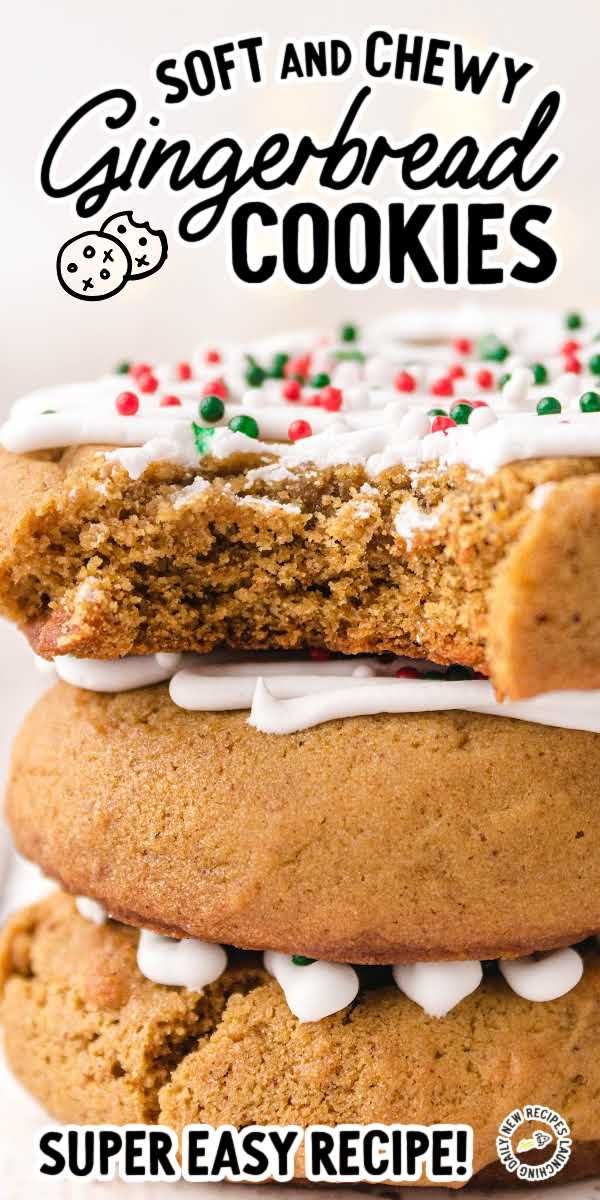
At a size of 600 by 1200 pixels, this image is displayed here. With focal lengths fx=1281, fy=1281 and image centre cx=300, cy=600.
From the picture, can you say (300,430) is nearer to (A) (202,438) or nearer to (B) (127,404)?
(A) (202,438)

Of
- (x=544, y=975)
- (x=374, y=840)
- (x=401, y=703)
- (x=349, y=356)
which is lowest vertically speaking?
(x=544, y=975)

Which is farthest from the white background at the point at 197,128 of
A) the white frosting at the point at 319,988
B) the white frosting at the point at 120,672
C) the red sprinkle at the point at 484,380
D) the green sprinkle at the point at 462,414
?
the green sprinkle at the point at 462,414

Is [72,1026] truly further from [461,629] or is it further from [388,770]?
[461,629]

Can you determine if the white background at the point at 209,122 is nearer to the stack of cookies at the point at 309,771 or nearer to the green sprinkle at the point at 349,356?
the green sprinkle at the point at 349,356

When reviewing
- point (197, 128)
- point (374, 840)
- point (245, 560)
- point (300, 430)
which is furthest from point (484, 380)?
point (197, 128)

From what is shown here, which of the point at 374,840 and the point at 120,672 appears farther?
the point at 120,672

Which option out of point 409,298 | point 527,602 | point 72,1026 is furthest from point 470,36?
point 72,1026
